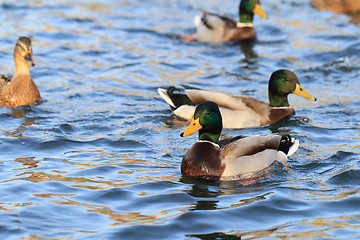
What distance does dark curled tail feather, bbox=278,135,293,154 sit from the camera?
7357 millimetres

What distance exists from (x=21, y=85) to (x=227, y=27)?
6.09m

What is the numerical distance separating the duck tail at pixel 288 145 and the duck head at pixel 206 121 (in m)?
0.86

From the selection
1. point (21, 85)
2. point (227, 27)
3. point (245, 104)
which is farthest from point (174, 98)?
point (227, 27)

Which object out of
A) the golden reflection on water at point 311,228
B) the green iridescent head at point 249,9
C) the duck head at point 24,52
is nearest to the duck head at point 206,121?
the golden reflection on water at point 311,228

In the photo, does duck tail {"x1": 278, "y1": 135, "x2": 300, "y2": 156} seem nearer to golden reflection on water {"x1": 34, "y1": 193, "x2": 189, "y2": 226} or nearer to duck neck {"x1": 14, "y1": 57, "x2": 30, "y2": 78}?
golden reflection on water {"x1": 34, "y1": 193, "x2": 189, "y2": 226}

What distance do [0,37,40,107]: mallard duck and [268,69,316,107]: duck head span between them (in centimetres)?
330

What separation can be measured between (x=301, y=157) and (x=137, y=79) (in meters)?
4.44

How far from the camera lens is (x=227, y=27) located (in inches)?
564

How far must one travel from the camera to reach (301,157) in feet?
24.9

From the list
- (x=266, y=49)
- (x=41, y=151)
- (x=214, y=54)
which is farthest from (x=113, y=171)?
(x=266, y=49)

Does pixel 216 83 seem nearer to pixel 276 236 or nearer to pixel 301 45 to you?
pixel 301 45

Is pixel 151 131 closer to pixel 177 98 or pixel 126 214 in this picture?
pixel 177 98

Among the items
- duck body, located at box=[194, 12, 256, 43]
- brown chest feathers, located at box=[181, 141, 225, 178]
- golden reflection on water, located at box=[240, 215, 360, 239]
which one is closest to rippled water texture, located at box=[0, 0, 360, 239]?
golden reflection on water, located at box=[240, 215, 360, 239]

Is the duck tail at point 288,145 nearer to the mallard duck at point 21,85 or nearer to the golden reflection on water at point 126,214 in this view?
the golden reflection on water at point 126,214
